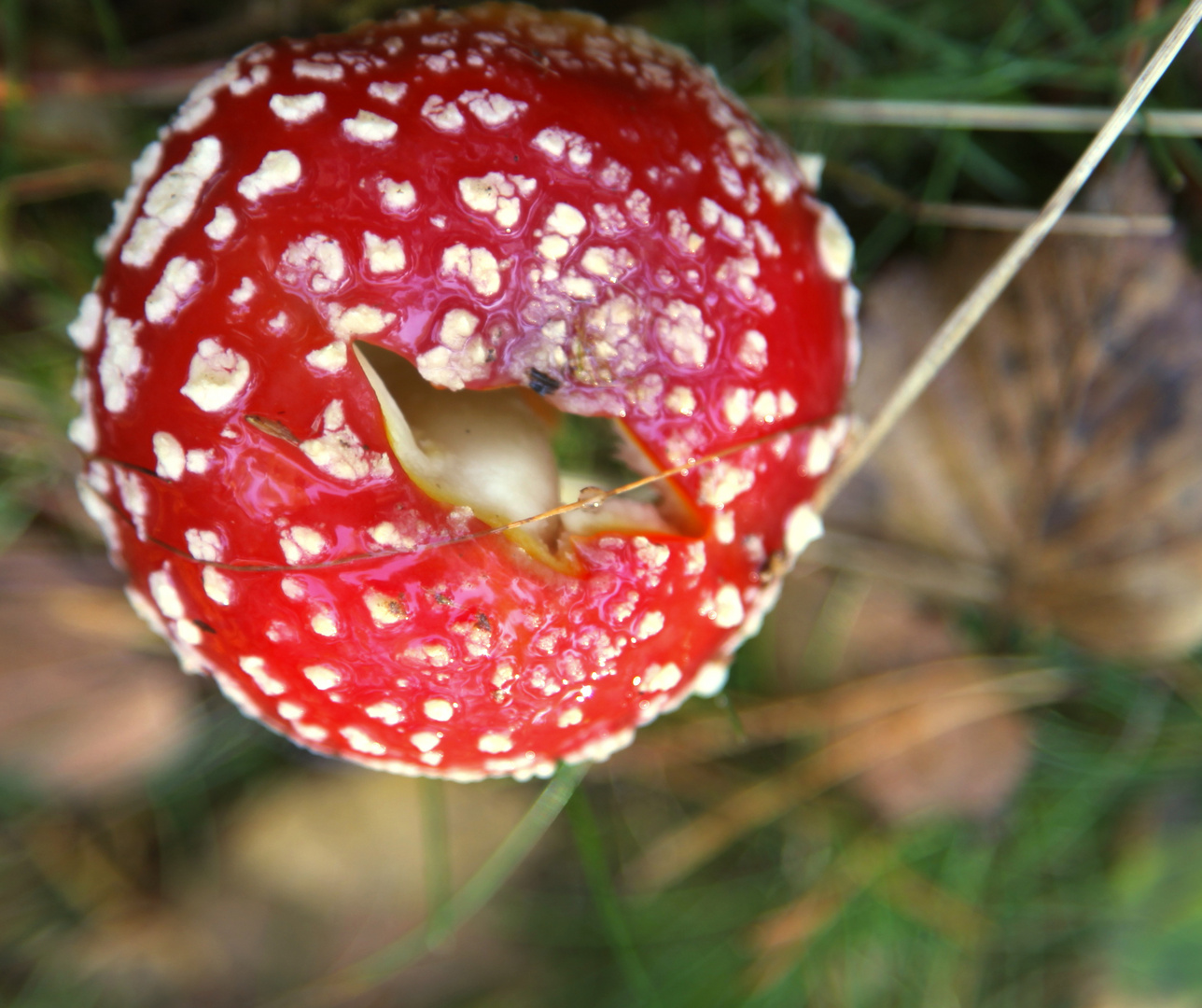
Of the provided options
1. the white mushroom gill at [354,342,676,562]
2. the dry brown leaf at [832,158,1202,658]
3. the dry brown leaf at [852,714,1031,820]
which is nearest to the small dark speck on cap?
the white mushroom gill at [354,342,676,562]

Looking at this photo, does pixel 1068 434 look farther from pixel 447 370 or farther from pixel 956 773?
pixel 447 370

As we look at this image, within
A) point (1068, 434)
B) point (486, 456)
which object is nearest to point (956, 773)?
point (1068, 434)

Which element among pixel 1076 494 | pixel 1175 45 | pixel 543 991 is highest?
pixel 1175 45

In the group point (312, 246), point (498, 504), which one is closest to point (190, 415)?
point (312, 246)

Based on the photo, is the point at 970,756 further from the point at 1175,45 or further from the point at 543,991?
the point at 1175,45

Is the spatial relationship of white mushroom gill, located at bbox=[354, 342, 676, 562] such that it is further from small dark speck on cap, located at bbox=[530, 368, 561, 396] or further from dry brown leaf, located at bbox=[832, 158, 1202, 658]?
dry brown leaf, located at bbox=[832, 158, 1202, 658]
